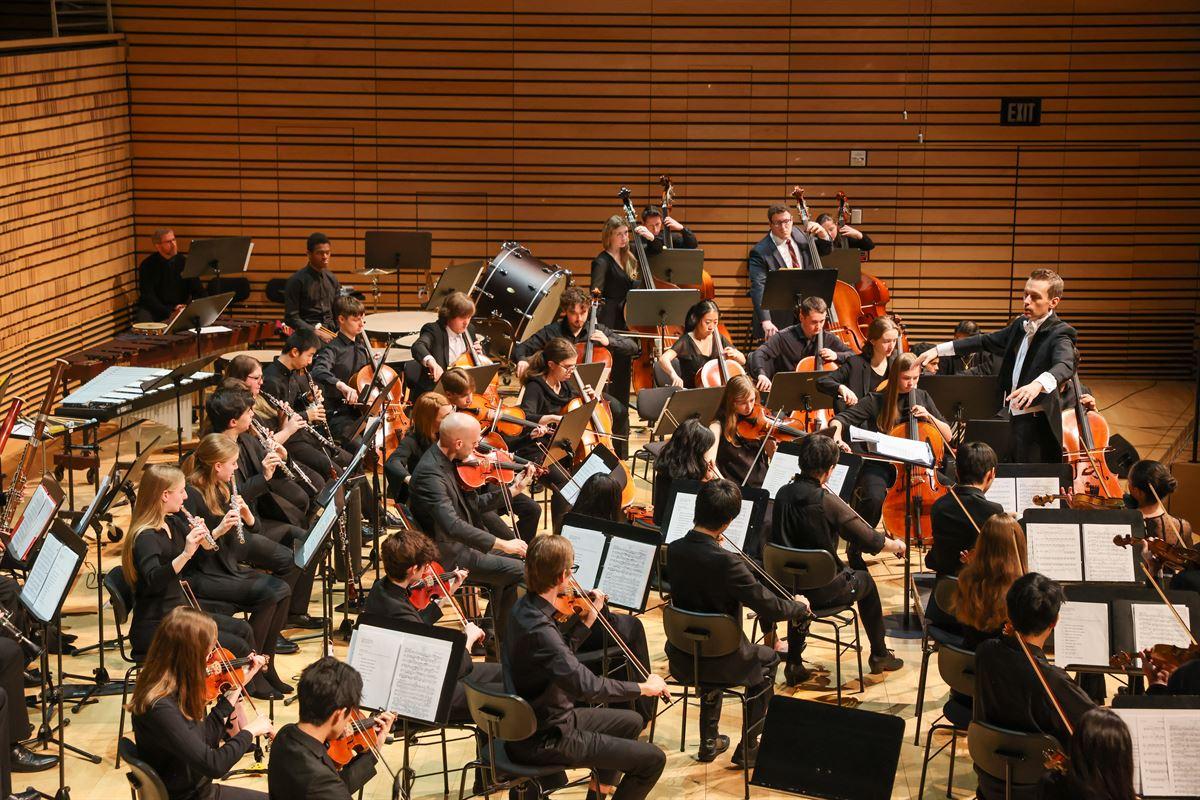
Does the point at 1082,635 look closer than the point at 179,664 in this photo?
No

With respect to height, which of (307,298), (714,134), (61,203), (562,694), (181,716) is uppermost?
(714,134)

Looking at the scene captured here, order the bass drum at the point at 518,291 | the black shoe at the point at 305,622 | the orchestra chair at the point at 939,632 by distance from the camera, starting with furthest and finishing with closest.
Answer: the bass drum at the point at 518,291 → the black shoe at the point at 305,622 → the orchestra chair at the point at 939,632

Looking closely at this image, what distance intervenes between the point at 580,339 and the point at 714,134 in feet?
15.8

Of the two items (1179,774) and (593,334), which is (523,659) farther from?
(593,334)

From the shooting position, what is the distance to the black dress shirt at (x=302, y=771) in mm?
4352

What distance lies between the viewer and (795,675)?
7.08 m

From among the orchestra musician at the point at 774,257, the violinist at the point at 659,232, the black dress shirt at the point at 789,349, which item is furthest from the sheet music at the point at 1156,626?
the violinist at the point at 659,232

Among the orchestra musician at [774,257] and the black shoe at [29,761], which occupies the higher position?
the orchestra musician at [774,257]

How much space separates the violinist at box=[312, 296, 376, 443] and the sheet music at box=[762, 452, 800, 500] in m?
2.92

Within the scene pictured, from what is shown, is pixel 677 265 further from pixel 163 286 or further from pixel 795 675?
pixel 795 675

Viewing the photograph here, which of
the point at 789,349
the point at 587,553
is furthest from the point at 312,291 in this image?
the point at 587,553

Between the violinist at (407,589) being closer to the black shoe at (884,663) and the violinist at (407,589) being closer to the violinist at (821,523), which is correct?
the violinist at (821,523)

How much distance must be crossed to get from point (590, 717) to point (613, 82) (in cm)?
946

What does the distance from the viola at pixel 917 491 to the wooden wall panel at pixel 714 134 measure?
5.85 m
